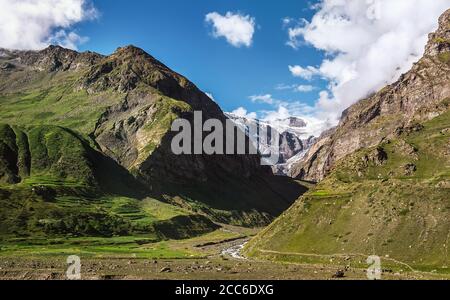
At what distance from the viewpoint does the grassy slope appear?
126000 millimetres

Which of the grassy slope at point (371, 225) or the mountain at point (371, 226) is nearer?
the mountain at point (371, 226)

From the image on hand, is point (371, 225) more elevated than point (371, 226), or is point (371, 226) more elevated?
point (371, 225)

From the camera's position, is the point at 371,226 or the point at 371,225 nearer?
the point at 371,226

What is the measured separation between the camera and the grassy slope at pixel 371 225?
413 feet

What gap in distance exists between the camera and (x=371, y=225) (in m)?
143

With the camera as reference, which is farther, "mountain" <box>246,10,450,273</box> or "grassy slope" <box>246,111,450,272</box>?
"grassy slope" <box>246,111,450,272</box>
